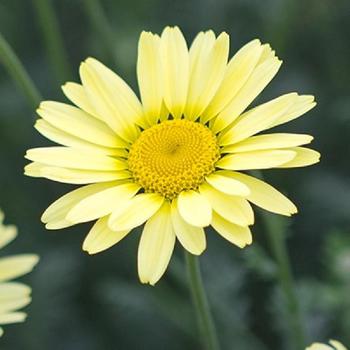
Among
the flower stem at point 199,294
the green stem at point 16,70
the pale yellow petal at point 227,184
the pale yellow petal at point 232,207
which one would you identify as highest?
the green stem at point 16,70

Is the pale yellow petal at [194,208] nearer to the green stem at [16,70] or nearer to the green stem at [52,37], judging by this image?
the green stem at [16,70]

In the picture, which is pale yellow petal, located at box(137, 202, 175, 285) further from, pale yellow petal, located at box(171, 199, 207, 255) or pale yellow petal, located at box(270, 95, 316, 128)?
pale yellow petal, located at box(270, 95, 316, 128)

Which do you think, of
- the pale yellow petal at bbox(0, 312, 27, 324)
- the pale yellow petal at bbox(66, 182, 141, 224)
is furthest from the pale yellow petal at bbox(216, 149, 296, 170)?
the pale yellow petal at bbox(0, 312, 27, 324)

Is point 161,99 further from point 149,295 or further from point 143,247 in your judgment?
point 149,295

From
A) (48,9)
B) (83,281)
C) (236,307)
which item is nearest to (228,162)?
(236,307)

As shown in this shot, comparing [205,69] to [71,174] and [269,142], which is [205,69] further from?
[71,174]

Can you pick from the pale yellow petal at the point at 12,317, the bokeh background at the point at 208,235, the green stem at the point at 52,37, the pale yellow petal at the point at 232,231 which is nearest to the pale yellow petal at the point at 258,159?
the pale yellow petal at the point at 232,231
